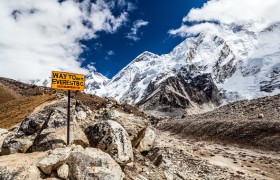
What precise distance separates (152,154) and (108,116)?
13.8 feet

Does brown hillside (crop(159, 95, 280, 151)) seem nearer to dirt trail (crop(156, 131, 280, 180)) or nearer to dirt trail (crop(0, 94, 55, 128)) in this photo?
dirt trail (crop(156, 131, 280, 180))

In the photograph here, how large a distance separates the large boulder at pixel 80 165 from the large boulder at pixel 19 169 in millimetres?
385

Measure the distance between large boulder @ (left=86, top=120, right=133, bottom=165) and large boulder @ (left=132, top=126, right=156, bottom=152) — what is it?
2.72 m

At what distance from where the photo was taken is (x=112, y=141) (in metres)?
18.1

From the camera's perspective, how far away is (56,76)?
1814 cm

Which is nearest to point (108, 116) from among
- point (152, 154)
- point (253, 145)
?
point (152, 154)

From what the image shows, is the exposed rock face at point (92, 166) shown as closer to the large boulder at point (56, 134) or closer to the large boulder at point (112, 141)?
the large boulder at point (112, 141)

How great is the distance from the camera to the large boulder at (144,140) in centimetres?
2161

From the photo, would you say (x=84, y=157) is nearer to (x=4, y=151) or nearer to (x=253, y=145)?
(x=4, y=151)

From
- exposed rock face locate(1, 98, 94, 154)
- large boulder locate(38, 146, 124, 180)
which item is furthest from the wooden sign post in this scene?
large boulder locate(38, 146, 124, 180)

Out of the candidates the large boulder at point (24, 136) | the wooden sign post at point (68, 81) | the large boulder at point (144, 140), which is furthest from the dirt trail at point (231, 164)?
the large boulder at point (24, 136)

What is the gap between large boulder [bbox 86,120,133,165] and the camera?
58.5ft

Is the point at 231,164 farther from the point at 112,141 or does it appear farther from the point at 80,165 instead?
the point at 80,165

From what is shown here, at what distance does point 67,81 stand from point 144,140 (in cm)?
714
